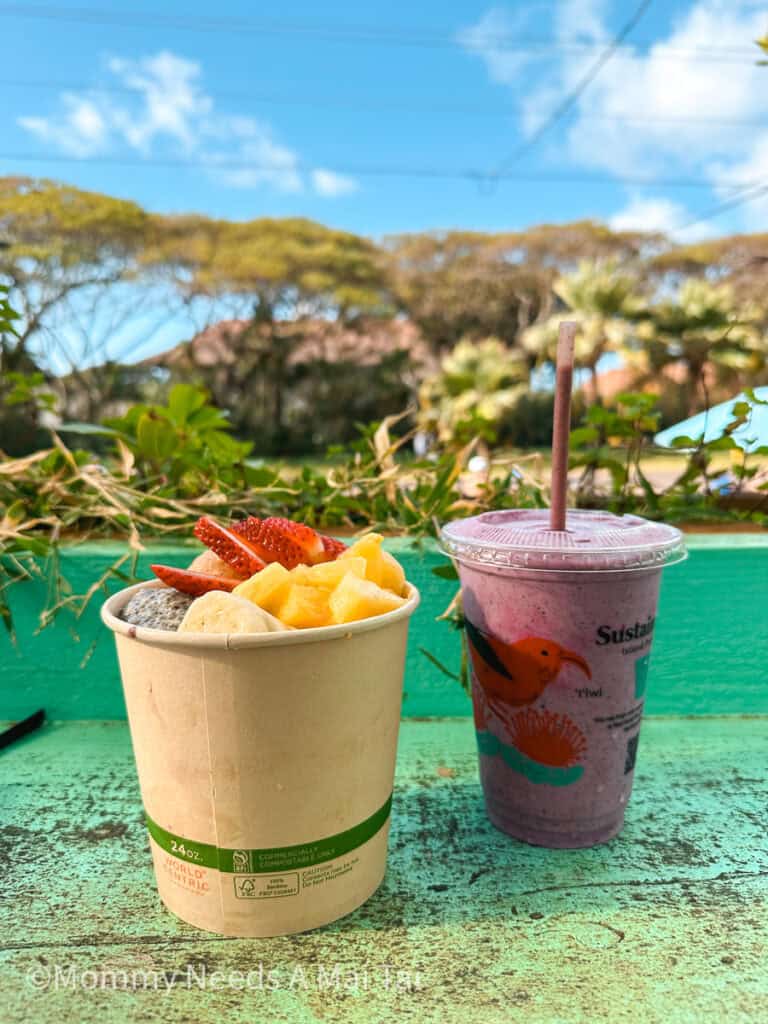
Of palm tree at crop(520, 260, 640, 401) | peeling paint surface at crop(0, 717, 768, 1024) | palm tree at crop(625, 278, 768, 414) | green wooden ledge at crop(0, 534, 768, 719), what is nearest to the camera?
peeling paint surface at crop(0, 717, 768, 1024)

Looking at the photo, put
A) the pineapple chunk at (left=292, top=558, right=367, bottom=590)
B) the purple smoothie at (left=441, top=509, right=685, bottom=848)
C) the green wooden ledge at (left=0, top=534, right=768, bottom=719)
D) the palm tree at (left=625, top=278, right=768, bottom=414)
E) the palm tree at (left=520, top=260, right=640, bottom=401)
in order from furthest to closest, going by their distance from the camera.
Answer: the palm tree at (left=520, top=260, right=640, bottom=401)
the palm tree at (left=625, top=278, right=768, bottom=414)
the green wooden ledge at (left=0, top=534, right=768, bottom=719)
the purple smoothie at (left=441, top=509, right=685, bottom=848)
the pineapple chunk at (left=292, top=558, right=367, bottom=590)

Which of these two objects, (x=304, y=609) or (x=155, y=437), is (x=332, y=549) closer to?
(x=304, y=609)

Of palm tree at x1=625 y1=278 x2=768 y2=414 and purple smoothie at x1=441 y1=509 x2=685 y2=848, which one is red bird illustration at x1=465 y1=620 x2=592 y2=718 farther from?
palm tree at x1=625 y1=278 x2=768 y2=414

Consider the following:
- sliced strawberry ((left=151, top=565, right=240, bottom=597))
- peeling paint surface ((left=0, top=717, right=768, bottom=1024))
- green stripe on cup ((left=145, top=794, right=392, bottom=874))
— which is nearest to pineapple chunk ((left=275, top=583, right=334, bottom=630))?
sliced strawberry ((left=151, top=565, right=240, bottom=597))

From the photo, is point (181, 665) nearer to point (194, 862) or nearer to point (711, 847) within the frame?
point (194, 862)

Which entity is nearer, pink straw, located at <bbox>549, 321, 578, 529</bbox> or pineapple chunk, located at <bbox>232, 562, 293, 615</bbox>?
pineapple chunk, located at <bbox>232, 562, 293, 615</bbox>

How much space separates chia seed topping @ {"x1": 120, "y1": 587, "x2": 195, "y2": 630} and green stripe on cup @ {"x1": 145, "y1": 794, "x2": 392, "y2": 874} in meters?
0.24

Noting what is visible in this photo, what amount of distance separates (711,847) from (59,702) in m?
1.18

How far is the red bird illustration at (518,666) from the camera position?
3.17ft

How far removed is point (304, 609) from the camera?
795mm

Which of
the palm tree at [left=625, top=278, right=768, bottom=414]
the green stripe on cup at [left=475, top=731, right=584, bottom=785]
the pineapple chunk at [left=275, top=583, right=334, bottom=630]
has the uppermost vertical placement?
the palm tree at [left=625, top=278, right=768, bottom=414]

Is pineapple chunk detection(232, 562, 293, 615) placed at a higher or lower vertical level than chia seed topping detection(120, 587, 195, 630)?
higher

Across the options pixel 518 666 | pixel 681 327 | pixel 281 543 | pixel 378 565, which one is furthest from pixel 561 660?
pixel 681 327

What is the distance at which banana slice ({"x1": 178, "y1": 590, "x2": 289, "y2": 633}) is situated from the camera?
2.50ft
